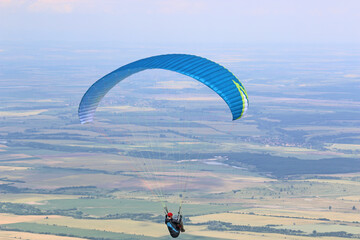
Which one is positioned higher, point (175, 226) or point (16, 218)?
point (16, 218)

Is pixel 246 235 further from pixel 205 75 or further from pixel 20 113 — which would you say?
pixel 20 113

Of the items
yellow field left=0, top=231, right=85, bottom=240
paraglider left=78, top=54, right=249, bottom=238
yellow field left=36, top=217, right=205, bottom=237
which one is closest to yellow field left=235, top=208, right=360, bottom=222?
yellow field left=36, top=217, right=205, bottom=237

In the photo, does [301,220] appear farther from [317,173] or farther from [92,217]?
[317,173]

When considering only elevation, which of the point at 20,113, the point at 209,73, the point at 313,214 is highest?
the point at 20,113

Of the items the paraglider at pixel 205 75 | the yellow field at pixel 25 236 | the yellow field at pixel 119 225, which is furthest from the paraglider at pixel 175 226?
the yellow field at pixel 25 236

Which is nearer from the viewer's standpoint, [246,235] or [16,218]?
[246,235]

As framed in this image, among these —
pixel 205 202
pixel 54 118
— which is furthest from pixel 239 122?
pixel 205 202

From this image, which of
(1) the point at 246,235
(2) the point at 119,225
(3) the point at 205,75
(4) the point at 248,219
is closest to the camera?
(3) the point at 205,75

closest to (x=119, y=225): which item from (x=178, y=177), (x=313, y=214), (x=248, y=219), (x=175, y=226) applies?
(x=248, y=219)

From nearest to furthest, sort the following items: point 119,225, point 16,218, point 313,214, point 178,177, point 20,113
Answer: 1. point 119,225
2. point 16,218
3. point 313,214
4. point 178,177
5. point 20,113
